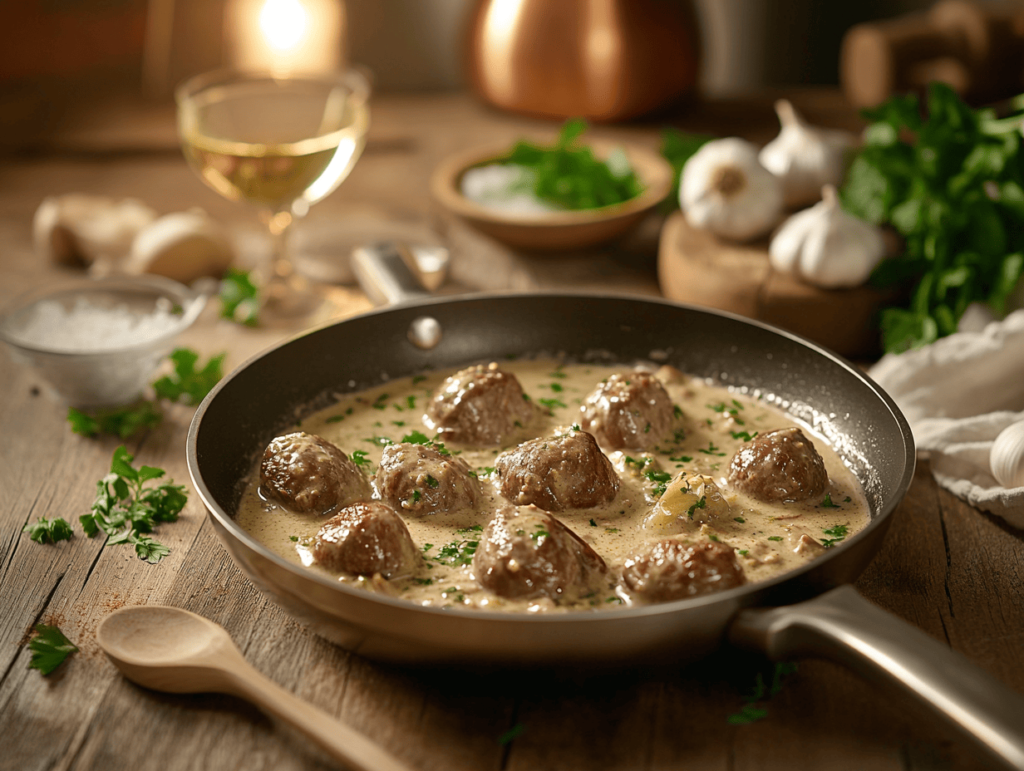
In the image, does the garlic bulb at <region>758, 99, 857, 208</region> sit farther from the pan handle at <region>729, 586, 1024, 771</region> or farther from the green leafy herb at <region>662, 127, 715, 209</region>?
the pan handle at <region>729, 586, 1024, 771</region>

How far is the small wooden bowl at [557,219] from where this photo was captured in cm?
476

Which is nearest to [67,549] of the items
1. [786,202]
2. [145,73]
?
[786,202]

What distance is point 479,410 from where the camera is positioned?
3.27 meters

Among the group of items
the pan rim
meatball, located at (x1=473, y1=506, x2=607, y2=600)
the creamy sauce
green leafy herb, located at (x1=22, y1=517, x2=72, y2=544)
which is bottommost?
green leafy herb, located at (x1=22, y1=517, x2=72, y2=544)

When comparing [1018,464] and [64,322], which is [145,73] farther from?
[1018,464]

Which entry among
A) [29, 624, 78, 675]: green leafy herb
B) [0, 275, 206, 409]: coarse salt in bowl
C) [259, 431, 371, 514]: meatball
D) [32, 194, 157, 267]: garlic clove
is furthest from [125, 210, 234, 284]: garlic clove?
[29, 624, 78, 675]: green leafy herb

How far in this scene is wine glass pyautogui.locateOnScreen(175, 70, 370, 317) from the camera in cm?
440

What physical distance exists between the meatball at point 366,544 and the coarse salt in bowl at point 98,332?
58.1 inches

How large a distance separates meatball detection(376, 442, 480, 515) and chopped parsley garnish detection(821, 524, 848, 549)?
98cm

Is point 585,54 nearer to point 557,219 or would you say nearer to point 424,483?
point 557,219

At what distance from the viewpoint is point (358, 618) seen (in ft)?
7.18

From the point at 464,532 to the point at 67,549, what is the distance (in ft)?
3.99

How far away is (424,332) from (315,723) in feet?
6.06

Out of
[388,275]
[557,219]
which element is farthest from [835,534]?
[557,219]
